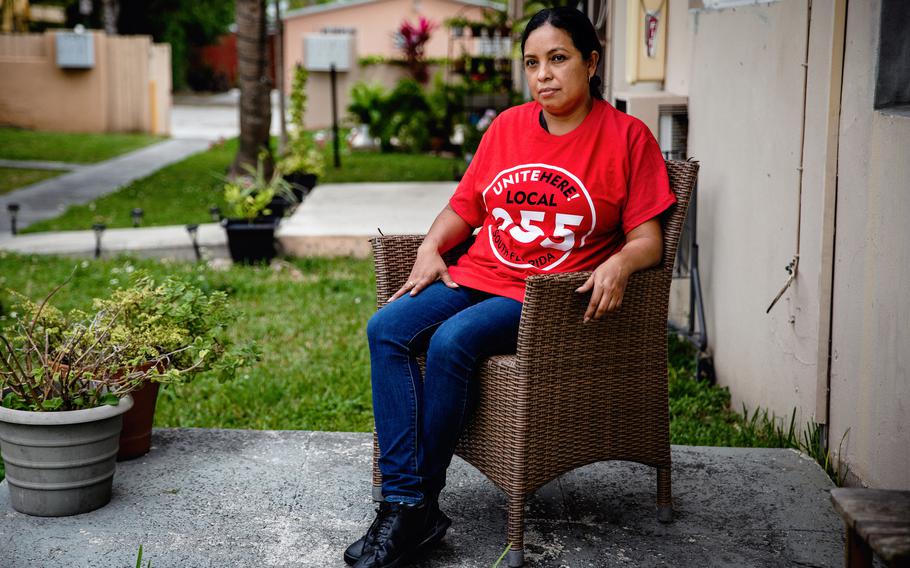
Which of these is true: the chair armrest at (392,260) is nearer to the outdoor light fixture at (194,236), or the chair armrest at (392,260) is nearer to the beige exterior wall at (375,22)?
the outdoor light fixture at (194,236)

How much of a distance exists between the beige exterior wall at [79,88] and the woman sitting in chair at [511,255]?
20.0 meters

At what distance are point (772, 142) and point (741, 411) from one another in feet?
3.77

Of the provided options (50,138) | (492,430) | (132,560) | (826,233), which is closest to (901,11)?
(826,233)

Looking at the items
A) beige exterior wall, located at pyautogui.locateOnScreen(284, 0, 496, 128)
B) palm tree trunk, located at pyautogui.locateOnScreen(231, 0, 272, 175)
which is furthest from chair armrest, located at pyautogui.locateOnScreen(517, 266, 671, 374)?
beige exterior wall, located at pyautogui.locateOnScreen(284, 0, 496, 128)

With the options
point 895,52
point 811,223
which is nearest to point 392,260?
point 811,223

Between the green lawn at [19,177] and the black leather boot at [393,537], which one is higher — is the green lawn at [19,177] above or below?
above

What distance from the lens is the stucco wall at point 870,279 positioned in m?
2.98

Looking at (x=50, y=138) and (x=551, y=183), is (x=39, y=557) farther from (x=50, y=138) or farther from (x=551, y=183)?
(x=50, y=138)

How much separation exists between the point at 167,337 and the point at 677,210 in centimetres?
173

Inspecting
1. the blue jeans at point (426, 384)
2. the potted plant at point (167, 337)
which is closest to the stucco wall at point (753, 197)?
the blue jeans at point (426, 384)

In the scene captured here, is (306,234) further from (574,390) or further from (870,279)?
(870,279)

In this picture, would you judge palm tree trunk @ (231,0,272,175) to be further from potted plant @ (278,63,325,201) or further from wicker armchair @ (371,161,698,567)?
wicker armchair @ (371,161,698,567)

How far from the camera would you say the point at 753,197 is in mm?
4141

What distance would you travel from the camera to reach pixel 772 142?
3936 millimetres
